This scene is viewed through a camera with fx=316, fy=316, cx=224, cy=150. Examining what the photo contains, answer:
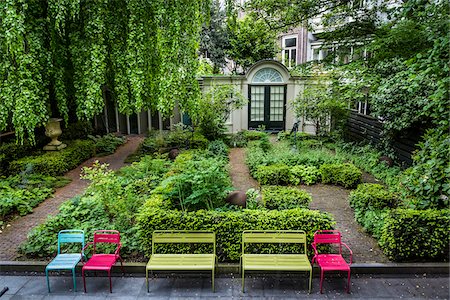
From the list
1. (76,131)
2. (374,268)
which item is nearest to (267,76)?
(76,131)

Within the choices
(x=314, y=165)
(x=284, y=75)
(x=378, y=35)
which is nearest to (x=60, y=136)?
(x=314, y=165)

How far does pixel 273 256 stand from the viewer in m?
5.14

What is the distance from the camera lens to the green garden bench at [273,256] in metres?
4.86

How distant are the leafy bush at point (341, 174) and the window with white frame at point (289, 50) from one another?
13.1m

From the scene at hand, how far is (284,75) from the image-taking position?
16.2 m

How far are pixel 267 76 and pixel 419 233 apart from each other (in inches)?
481

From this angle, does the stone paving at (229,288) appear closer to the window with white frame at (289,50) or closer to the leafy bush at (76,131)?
the leafy bush at (76,131)

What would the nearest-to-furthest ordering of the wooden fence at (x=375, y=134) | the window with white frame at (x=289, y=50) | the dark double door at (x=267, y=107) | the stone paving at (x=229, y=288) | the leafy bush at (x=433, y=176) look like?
the stone paving at (x=229, y=288), the leafy bush at (x=433, y=176), the wooden fence at (x=375, y=134), the dark double door at (x=267, y=107), the window with white frame at (x=289, y=50)

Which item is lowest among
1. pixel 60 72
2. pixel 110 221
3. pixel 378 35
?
pixel 110 221

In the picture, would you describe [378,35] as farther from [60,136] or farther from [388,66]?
[60,136]

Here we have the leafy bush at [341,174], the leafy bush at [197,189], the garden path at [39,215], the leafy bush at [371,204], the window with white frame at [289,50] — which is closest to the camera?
the leafy bush at [197,189]

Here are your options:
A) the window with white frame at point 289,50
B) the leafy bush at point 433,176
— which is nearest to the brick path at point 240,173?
the leafy bush at point 433,176

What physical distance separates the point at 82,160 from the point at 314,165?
8.20 meters

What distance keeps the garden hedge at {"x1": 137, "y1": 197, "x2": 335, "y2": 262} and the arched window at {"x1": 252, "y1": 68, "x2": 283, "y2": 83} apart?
1173cm
